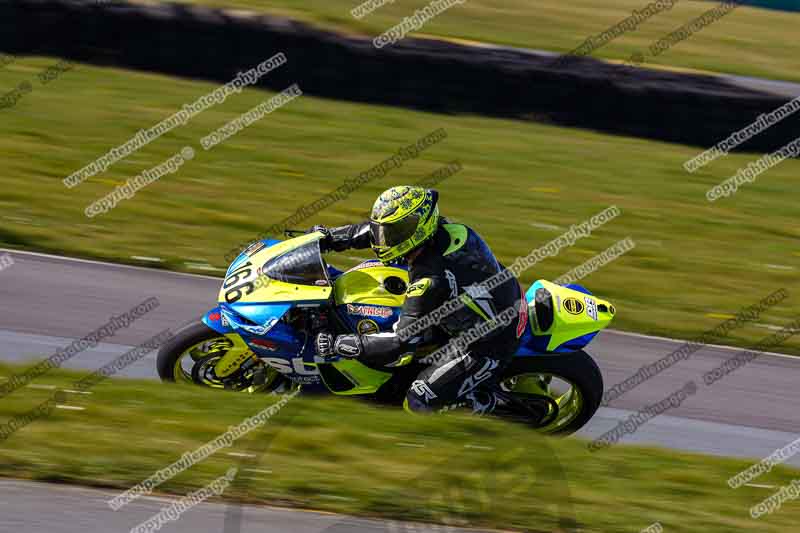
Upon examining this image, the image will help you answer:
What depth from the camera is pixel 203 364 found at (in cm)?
756

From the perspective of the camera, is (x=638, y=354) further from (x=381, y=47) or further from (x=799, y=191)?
(x=381, y=47)

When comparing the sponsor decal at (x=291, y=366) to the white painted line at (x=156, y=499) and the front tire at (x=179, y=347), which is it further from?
the white painted line at (x=156, y=499)

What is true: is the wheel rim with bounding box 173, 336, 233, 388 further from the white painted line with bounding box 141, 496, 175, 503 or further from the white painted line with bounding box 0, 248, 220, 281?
the white painted line with bounding box 0, 248, 220, 281

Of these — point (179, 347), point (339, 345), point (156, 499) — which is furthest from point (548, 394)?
point (156, 499)

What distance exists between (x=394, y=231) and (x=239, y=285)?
122cm

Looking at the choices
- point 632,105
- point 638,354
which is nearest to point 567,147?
point 632,105

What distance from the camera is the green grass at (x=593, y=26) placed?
20297mm

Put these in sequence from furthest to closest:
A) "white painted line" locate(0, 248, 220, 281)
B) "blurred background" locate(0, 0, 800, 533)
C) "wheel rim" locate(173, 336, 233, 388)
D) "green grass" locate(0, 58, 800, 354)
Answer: "green grass" locate(0, 58, 800, 354), "white painted line" locate(0, 248, 220, 281), "wheel rim" locate(173, 336, 233, 388), "blurred background" locate(0, 0, 800, 533)

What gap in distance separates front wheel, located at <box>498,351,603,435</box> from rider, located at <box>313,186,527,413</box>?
12.0 inches

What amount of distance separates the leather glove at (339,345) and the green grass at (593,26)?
11660 mm

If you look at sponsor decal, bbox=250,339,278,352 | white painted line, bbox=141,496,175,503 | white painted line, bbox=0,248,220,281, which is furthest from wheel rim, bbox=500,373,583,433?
white painted line, bbox=0,248,220,281

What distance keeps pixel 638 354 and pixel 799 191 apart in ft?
24.2

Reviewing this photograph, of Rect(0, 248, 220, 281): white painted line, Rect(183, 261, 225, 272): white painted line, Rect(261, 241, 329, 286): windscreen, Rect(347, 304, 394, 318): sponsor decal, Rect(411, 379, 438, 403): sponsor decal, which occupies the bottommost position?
Rect(183, 261, 225, 272): white painted line

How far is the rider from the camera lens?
691 cm
